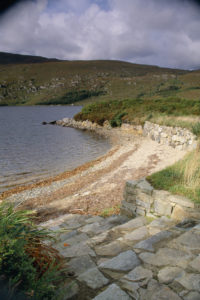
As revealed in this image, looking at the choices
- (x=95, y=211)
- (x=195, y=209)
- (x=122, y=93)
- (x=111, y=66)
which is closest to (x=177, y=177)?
(x=195, y=209)

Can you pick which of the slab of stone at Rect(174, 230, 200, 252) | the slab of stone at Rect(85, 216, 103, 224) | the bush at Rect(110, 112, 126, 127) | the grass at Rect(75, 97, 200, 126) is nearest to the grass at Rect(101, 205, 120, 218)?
the slab of stone at Rect(85, 216, 103, 224)

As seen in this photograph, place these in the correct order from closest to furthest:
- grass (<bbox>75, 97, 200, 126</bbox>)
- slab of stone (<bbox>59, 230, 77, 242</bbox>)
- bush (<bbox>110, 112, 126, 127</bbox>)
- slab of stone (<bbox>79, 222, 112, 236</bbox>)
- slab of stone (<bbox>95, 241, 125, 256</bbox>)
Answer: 1. slab of stone (<bbox>95, 241, 125, 256</bbox>)
2. slab of stone (<bbox>59, 230, 77, 242</bbox>)
3. slab of stone (<bbox>79, 222, 112, 236</bbox>)
4. grass (<bbox>75, 97, 200, 126</bbox>)
5. bush (<bbox>110, 112, 126, 127</bbox>)

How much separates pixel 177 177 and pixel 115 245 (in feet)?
9.73

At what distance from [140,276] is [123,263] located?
1.26 feet

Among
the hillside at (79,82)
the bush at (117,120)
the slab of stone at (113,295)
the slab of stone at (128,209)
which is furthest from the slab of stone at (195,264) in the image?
the hillside at (79,82)

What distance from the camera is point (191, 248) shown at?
2895 millimetres

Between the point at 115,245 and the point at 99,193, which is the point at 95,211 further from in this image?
the point at 115,245

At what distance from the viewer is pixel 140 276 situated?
229cm

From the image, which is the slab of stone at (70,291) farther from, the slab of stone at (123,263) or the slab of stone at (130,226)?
the slab of stone at (130,226)

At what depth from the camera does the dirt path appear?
23.2 ft

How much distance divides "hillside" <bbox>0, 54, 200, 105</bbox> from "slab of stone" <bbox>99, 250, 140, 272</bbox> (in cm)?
9828

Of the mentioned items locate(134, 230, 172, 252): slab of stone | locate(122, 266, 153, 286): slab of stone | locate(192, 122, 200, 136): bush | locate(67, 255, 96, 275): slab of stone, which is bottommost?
locate(67, 255, 96, 275): slab of stone

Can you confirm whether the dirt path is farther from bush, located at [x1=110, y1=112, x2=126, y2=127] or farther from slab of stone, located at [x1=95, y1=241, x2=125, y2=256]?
bush, located at [x1=110, y1=112, x2=126, y2=127]

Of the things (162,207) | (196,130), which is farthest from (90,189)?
(196,130)
